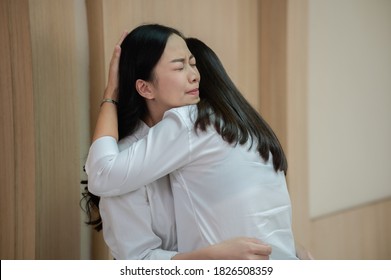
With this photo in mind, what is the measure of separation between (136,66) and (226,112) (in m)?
0.22

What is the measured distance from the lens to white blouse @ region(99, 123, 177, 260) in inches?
41.1

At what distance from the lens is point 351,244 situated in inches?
82.6

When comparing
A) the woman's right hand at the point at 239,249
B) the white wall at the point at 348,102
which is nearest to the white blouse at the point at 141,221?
the woman's right hand at the point at 239,249

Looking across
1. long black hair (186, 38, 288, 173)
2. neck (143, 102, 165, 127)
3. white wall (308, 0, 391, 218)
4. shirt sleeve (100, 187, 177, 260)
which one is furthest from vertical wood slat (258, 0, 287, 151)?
shirt sleeve (100, 187, 177, 260)

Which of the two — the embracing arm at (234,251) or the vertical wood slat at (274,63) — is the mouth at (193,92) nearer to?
the embracing arm at (234,251)

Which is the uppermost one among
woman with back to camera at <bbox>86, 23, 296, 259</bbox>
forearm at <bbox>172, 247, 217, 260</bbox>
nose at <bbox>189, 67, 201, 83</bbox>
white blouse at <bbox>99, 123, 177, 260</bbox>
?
nose at <bbox>189, 67, 201, 83</bbox>

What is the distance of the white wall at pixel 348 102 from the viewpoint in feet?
6.19

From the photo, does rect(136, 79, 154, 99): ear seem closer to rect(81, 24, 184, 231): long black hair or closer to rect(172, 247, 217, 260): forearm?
rect(81, 24, 184, 231): long black hair

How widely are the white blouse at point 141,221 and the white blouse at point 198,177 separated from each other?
0.03 metres

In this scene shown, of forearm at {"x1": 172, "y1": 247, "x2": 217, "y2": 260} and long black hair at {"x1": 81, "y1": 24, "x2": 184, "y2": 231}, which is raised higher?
long black hair at {"x1": 81, "y1": 24, "x2": 184, "y2": 231}

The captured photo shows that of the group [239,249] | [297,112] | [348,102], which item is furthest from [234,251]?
[348,102]

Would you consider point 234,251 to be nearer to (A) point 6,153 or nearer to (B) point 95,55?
(A) point 6,153
